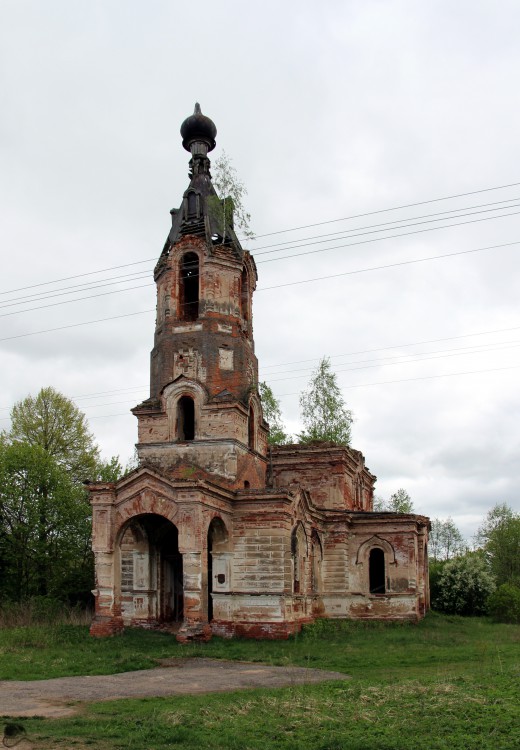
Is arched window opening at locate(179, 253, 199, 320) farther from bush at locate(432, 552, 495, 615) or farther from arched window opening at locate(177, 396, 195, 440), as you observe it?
bush at locate(432, 552, 495, 615)

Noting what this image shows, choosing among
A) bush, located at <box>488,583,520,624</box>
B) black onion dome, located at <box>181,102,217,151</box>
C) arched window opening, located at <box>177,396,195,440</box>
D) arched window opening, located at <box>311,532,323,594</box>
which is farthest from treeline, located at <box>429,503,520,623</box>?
black onion dome, located at <box>181,102,217,151</box>

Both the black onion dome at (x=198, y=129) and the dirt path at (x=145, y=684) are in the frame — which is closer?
the dirt path at (x=145, y=684)

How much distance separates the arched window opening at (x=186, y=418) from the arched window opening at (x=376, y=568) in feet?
30.8

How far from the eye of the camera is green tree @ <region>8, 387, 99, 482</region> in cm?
3841

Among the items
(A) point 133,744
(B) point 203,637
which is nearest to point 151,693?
(A) point 133,744

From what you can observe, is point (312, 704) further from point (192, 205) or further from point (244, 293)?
point (192, 205)

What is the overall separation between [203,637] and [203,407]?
25.9 feet

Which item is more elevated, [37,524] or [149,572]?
[37,524]

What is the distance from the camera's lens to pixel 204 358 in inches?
1057

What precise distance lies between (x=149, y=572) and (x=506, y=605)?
15786mm

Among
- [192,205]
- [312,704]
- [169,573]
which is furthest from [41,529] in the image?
[312,704]

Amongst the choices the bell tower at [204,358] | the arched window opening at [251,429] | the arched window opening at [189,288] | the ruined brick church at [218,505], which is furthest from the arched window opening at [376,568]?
the arched window opening at [189,288]

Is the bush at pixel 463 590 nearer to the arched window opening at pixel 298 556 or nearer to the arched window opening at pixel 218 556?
the arched window opening at pixel 298 556

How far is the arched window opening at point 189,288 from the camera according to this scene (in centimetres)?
2834
